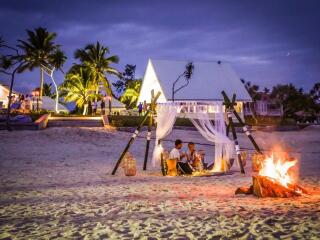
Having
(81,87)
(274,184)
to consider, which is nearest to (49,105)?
(81,87)

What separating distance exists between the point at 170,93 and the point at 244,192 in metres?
28.7

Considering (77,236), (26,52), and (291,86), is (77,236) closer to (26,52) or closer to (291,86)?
(26,52)

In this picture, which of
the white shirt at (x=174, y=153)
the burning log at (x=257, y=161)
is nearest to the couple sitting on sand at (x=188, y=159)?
the white shirt at (x=174, y=153)

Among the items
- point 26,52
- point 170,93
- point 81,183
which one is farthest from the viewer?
point 26,52

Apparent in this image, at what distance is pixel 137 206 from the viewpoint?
777 cm

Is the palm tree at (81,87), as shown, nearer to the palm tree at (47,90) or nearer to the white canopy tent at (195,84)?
the white canopy tent at (195,84)

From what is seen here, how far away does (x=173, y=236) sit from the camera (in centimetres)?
573

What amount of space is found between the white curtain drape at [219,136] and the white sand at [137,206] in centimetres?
89

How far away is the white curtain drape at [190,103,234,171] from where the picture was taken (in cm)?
1289

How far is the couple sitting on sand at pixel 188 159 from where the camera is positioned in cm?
1230

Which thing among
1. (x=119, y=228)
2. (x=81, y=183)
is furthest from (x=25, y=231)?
(x=81, y=183)

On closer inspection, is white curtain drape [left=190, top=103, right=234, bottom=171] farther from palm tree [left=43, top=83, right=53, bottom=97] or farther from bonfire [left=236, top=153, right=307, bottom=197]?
A: palm tree [left=43, top=83, right=53, bottom=97]

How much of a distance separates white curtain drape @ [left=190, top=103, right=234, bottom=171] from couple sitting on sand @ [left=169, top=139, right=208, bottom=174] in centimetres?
62

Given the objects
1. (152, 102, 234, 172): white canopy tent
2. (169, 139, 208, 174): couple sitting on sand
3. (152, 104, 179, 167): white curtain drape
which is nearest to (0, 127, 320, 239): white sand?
(169, 139, 208, 174): couple sitting on sand
